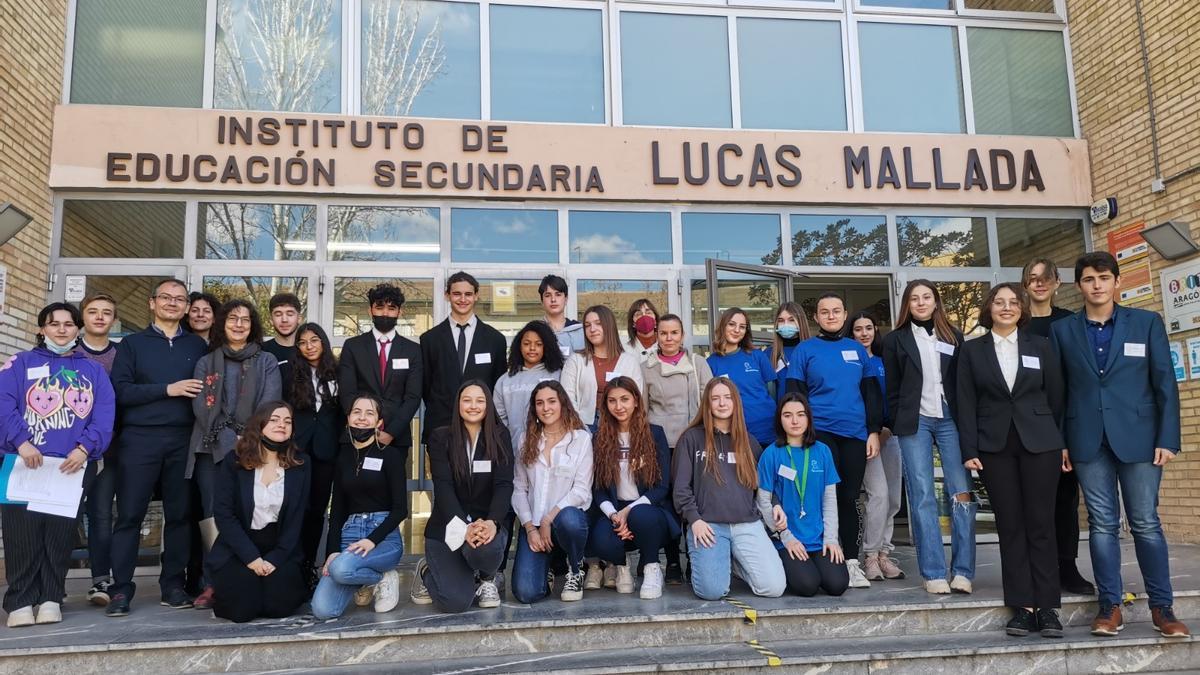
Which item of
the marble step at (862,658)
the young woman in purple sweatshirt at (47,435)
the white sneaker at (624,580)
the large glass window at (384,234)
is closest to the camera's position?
the marble step at (862,658)

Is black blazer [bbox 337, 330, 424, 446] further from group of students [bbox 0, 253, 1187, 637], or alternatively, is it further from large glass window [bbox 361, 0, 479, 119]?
large glass window [bbox 361, 0, 479, 119]

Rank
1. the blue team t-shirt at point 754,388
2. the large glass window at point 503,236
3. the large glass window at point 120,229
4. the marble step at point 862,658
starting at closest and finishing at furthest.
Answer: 1. the marble step at point 862,658
2. the blue team t-shirt at point 754,388
3. the large glass window at point 120,229
4. the large glass window at point 503,236

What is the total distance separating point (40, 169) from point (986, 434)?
267 inches

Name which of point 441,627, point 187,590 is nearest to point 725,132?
point 441,627

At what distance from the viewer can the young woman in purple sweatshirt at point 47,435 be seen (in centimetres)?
437

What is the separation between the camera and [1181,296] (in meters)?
6.50

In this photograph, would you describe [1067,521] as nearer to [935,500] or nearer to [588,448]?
[935,500]

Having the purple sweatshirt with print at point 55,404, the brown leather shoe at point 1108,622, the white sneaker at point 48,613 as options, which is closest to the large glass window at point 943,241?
the brown leather shoe at point 1108,622

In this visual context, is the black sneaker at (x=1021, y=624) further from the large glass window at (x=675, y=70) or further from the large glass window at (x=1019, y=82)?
the large glass window at (x=1019, y=82)

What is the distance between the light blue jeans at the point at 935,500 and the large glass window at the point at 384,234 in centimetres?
406

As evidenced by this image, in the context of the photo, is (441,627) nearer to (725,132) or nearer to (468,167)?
(468,167)

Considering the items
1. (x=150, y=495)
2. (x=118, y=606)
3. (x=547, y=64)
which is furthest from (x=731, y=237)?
(x=118, y=606)

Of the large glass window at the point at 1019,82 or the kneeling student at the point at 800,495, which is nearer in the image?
the kneeling student at the point at 800,495

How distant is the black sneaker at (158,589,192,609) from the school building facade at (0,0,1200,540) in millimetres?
2034
